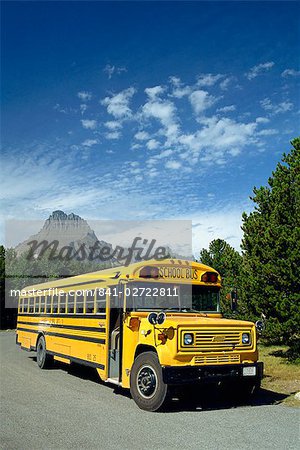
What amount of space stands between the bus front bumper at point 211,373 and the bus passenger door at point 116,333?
166cm

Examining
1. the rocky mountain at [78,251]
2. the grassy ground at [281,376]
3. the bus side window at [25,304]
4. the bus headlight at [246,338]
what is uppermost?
the rocky mountain at [78,251]

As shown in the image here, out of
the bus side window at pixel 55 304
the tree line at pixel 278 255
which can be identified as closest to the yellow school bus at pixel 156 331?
the bus side window at pixel 55 304

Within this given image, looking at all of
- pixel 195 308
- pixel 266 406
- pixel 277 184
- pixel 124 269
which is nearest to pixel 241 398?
pixel 266 406

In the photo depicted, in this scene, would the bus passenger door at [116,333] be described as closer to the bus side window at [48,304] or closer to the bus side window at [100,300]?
the bus side window at [100,300]

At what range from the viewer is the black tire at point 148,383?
283 inches

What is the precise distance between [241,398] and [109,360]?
258 centimetres

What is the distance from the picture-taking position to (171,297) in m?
8.74

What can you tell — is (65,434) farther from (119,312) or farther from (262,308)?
(262,308)

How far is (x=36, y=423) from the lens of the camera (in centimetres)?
654

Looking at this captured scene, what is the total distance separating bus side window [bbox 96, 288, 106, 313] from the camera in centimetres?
924

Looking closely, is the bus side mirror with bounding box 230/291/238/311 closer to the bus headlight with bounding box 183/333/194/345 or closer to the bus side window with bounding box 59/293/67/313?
the bus headlight with bounding box 183/333/194/345

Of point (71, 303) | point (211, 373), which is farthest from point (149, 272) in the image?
point (71, 303)

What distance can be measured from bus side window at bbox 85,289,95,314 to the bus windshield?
1.67 metres

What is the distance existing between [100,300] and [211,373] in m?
3.04
